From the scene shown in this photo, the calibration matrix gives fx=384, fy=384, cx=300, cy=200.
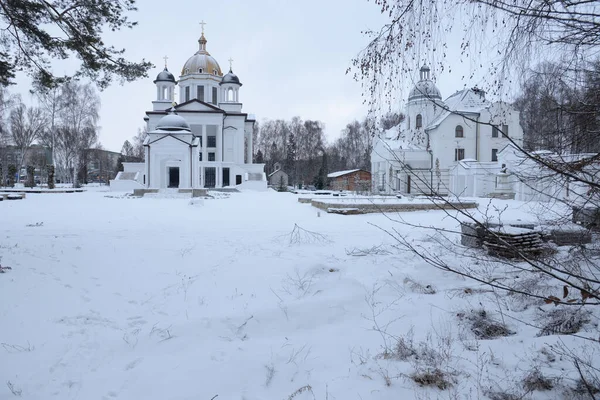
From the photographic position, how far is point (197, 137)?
118 ft

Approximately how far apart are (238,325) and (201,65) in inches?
1826

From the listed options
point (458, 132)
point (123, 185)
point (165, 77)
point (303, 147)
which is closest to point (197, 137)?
point (123, 185)

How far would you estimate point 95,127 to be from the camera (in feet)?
132

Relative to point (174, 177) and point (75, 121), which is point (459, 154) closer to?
point (174, 177)

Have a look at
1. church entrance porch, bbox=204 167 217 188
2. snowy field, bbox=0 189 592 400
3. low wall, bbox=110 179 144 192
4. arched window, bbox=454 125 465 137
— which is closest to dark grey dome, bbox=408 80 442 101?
snowy field, bbox=0 189 592 400

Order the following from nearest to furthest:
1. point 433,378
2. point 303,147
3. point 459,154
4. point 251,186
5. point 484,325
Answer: point 433,378, point 484,325, point 459,154, point 251,186, point 303,147

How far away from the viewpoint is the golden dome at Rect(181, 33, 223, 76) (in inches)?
1799

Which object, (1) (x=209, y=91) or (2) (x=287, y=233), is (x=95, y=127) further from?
(2) (x=287, y=233)

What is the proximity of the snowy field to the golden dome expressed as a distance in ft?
138

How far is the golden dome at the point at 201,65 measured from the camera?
1799 inches

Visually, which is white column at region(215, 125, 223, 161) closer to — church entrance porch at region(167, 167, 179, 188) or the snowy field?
church entrance porch at region(167, 167, 179, 188)

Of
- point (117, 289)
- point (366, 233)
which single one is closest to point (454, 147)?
point (366, 233)

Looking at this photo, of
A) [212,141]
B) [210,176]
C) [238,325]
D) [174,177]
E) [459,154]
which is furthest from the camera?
[212,141]

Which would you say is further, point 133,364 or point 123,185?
point 123,185
